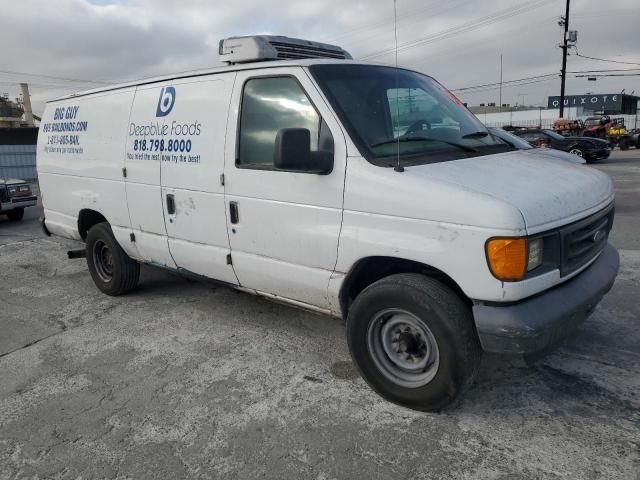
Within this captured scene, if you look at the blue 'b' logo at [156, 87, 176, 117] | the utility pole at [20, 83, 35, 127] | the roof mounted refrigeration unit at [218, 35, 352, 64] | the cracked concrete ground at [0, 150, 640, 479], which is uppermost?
the utility pole at [20, 83, 35, 127]

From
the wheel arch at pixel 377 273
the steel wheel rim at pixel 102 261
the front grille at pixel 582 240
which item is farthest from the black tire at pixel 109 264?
the front grille at pixel 582 240

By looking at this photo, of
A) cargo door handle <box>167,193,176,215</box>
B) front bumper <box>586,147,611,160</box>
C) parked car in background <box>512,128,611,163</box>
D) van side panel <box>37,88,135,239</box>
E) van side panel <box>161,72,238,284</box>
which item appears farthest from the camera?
front bumper <box>586,147,611,160</box>

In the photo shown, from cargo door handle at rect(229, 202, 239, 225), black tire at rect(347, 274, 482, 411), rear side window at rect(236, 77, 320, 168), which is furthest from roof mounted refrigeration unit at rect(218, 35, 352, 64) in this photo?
black tire at rect(347, 274, 482, 411)

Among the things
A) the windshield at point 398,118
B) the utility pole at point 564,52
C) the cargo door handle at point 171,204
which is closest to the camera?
the windshield at point 398,118

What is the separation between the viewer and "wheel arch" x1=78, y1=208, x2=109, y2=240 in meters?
5.55

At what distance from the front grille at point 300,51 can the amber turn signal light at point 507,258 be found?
238cm

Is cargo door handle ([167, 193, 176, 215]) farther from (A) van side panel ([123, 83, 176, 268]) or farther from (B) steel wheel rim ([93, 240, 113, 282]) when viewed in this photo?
(B) steel wheel rim ([93, 240, 113, 282])

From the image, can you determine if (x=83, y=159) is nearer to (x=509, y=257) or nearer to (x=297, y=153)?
(x=297, y=153)

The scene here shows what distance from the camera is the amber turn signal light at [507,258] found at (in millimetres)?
2617

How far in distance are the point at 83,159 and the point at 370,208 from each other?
356 cm

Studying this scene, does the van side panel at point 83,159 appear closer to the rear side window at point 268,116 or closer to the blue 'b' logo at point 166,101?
the blue 'b' logo at point 166,101

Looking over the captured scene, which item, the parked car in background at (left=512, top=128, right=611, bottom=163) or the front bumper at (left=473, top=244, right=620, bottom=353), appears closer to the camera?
the front bumper at (left=473, top=244, right=620, bottom=353)

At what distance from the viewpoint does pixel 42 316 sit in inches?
200

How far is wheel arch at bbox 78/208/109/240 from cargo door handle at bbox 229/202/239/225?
2.23 m
